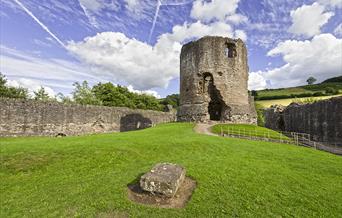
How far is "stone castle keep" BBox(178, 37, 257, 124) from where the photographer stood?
25625 mm

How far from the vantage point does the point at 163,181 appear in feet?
21.7

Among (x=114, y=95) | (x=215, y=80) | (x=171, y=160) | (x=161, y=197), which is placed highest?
(x=114, y=95)

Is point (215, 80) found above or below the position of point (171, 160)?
above

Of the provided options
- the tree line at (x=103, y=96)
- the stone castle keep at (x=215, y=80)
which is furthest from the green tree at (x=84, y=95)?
the stone castle keep at (x=215, y=80)

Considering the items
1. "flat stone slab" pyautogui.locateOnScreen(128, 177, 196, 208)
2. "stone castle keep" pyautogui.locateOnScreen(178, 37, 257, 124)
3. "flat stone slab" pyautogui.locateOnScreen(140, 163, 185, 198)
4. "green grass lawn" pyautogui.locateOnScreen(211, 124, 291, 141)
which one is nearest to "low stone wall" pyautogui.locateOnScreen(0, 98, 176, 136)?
"stone castle keep" pyautogui.locateOnScreen(178, 37, 257, 124)

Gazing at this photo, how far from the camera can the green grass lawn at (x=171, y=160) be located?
6.01m

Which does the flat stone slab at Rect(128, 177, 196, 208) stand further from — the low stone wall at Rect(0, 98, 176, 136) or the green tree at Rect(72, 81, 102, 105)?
the green tree at Rect(72, 81, 102, 105)

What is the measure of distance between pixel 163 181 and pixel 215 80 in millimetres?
20323

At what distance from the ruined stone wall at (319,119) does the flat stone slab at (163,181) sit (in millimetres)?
18765

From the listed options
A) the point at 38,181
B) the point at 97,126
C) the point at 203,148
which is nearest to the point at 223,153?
the point at 203,148

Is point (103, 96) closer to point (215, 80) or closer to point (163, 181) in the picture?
point (215, 80)

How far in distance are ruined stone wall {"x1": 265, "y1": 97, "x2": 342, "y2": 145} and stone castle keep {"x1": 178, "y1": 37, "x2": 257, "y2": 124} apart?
599 centimetres

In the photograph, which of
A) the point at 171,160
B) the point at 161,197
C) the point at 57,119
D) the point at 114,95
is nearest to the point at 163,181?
the point at 161,197

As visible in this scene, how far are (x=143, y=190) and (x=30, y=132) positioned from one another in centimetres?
1953
